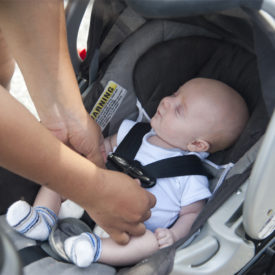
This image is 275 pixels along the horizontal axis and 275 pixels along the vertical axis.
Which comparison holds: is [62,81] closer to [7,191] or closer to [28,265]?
[7,191]

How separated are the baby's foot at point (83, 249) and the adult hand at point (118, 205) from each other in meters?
0.08

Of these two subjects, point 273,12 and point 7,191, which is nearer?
point 273,12

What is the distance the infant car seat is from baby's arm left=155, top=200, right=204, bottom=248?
0.10 metres

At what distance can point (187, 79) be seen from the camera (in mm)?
1469

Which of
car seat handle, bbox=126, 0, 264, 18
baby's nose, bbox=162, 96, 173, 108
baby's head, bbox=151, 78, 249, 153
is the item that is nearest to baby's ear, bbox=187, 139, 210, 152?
baby's head, bbox=151, 78, 249, 153

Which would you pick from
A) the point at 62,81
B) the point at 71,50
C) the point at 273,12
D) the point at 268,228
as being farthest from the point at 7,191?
the point at 273,12

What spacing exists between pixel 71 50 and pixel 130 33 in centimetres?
22

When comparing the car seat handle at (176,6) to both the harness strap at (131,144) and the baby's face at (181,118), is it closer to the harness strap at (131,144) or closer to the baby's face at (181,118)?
the baby's face at (181,118)

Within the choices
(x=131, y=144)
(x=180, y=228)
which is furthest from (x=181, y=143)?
(x=180, y=228)

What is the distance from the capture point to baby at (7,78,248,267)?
3.89 ft

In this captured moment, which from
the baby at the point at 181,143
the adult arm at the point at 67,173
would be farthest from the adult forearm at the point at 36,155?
the baby at the point at 181,143

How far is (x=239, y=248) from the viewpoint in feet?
3.17

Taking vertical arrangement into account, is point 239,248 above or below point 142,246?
above

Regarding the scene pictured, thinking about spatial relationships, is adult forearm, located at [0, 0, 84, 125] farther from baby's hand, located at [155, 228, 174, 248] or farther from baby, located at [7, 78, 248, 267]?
baby's hand, located at [155, 228, 174, 248]
